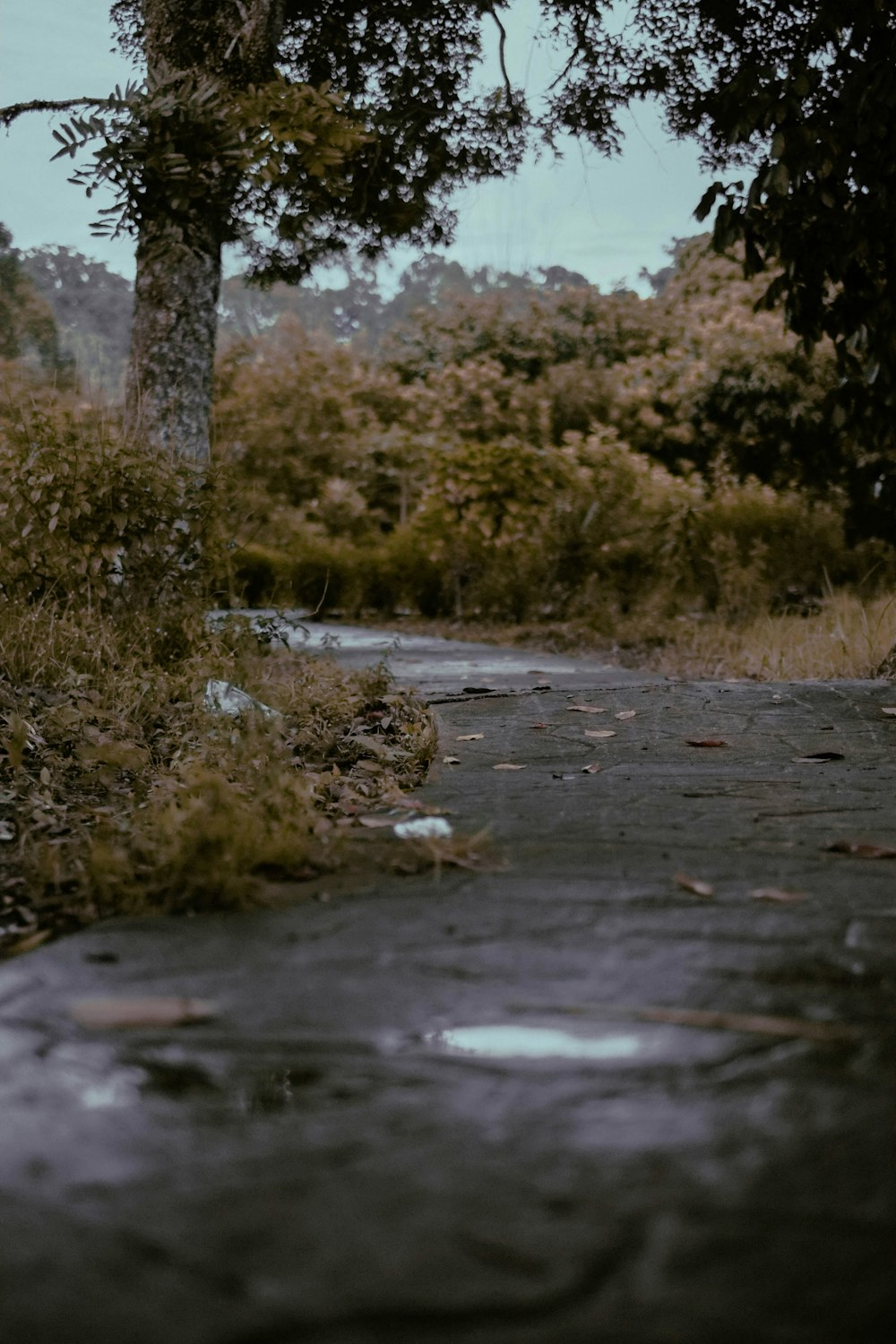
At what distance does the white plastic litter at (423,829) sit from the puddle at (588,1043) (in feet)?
2.45

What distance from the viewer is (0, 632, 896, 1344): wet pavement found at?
85 centimetres

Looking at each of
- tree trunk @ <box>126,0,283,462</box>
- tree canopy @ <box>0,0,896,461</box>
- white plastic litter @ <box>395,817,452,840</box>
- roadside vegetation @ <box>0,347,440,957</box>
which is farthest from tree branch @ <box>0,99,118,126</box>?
white plastic litter @ <box>395,817,452,840</box>

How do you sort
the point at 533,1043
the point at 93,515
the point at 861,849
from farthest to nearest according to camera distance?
the point at 93,515 < the point at 861,849 < the point at 533,1043

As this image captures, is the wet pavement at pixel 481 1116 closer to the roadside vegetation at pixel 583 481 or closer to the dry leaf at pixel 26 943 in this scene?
the dry leaf at pixel 26 943

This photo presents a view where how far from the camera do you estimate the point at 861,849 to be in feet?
6.70

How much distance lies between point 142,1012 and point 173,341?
5266 millimetres

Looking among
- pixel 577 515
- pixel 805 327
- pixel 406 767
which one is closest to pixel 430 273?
pixel 577 515

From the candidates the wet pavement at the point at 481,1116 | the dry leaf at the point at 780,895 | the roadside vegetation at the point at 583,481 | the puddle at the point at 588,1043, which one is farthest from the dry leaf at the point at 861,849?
the roadside vegetation at the point at 583,481

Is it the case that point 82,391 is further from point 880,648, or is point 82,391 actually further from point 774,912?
point 774,912

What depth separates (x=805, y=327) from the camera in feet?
16.6

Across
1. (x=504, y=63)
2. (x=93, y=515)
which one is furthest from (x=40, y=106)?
(x=504, y=63)

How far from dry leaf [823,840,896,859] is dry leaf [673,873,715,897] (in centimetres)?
35

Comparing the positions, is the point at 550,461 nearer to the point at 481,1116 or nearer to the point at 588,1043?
the point at 588,1043

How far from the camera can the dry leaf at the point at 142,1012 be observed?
4.33 feet
